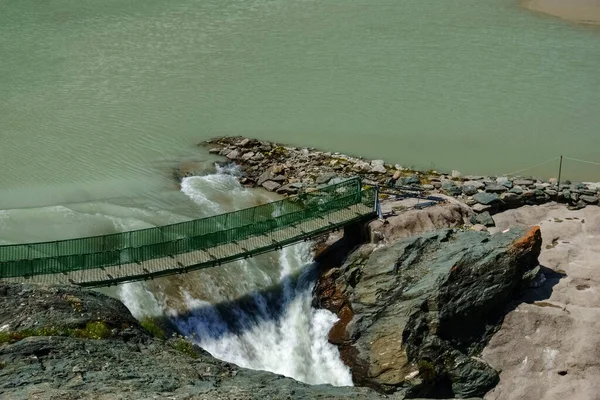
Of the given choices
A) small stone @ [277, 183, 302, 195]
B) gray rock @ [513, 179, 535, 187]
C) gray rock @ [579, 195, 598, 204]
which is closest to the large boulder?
small stone @ [277, 183, 302, 195]

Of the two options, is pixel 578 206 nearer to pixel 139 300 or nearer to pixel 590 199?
pixel 590 199

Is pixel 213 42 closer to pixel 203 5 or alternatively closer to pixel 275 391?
pixel 203 5

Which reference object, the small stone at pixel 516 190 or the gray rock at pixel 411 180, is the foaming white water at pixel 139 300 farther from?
the small stone at pixel 516 190

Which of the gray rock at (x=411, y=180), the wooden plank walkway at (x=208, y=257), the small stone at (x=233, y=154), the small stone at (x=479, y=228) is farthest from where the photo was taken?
the small stone at (x=233, y=154)

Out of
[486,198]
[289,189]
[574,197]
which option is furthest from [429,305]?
[574,197]

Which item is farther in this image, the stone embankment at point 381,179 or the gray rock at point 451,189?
the gray rock at point 451,189

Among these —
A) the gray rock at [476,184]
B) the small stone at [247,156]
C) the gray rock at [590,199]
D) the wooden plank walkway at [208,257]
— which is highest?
the small stone at [247,156]

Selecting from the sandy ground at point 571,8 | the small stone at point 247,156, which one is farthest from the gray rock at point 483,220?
the sandy ground at point 571,8

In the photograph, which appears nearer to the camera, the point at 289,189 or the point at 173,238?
the point at 173,238
